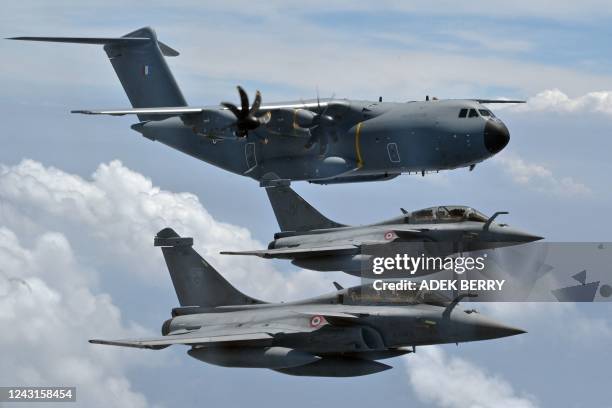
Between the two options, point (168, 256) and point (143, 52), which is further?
point (143, 52)

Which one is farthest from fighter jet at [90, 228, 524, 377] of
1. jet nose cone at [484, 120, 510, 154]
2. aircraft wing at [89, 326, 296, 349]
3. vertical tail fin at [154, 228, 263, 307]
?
jet nose cone at [484, 120, 510, 154]

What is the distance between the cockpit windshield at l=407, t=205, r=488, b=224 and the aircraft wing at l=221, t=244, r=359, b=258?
320 centimetres

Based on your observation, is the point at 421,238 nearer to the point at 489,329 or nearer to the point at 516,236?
the point at 516,236

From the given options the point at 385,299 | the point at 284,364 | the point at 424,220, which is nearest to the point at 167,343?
the point at 284,364

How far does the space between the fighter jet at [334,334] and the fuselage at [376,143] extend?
12.8 m

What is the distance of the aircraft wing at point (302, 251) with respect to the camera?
173 ft

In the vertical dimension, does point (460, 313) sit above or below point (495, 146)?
below

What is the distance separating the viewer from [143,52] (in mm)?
67750

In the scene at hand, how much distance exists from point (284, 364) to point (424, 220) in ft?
41.6

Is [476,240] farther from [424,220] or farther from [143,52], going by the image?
[143,52]

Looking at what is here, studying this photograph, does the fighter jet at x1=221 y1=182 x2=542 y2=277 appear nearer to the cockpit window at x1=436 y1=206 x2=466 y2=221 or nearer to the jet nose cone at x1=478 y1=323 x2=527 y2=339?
the cockpit window at x1=436 y1=206 x2=466 y2=221

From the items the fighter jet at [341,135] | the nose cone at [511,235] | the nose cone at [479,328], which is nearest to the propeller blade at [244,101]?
the fighter jet at [341,135]

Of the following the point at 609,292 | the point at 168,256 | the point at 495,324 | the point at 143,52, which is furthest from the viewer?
the point at 143,52

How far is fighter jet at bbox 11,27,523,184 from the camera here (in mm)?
55250
